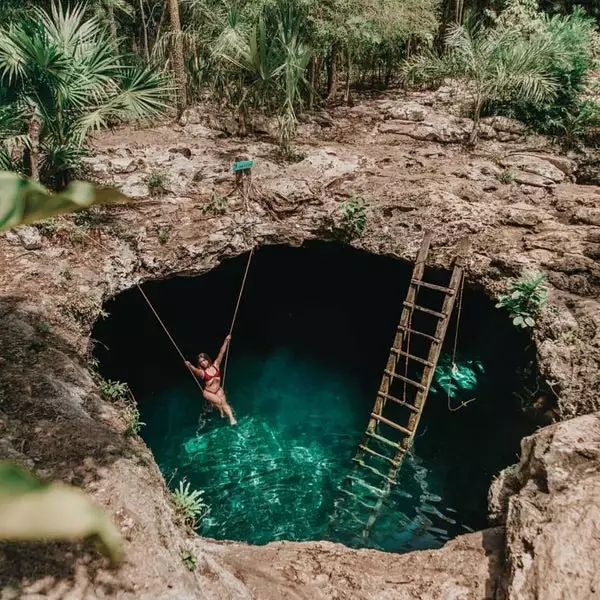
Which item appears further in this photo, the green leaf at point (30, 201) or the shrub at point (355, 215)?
the shrub at point (355, 215)

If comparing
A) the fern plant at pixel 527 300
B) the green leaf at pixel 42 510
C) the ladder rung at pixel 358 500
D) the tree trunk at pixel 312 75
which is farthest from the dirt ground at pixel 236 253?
the green leaf at pixel 42 510

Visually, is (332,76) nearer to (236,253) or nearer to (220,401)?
(236,253)

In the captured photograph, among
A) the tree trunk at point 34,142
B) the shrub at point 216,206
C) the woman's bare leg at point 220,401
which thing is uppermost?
the tree trunk at point 34,142

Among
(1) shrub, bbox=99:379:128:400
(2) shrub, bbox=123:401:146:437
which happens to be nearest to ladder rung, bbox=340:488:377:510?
(2) shrub, bbox=123:401:146:437

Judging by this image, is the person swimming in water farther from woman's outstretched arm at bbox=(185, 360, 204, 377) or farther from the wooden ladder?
the wooden ladder

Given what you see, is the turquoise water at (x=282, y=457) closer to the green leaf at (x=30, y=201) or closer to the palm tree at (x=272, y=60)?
the palm tree at (x=272, y=60)

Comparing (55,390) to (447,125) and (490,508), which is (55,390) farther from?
(447,125)
